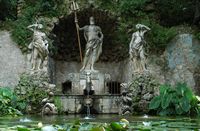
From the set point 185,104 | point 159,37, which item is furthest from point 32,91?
point 159,37

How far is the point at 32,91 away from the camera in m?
12.7

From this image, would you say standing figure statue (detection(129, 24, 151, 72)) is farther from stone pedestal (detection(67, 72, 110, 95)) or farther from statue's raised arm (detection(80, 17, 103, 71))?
statue's raised arm (detection(80, 17, 103, 71))

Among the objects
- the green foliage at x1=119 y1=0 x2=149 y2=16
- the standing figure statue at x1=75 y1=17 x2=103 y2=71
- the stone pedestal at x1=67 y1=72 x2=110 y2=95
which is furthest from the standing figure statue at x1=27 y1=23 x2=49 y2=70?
the green foliage at x1=119 y1=0 x2=149 y2=16

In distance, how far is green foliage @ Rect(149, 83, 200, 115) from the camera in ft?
36.7

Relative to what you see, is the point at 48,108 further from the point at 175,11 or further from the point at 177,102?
the point at 175,11

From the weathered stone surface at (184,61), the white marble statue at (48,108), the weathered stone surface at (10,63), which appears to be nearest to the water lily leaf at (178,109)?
the white marble statue at (48,108)

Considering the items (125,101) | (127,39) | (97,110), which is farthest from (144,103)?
(127,39)

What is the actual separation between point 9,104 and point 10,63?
4933 millimetres

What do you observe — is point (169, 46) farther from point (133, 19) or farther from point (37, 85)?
point (37, 85)

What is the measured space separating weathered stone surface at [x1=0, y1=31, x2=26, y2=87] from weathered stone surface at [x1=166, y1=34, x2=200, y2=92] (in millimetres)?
5529

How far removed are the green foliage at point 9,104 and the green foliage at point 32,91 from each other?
1.07 ft

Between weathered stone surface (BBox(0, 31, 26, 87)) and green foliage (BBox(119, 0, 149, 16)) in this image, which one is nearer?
weathered stone surface (BBox(0, 31, 26, 87))

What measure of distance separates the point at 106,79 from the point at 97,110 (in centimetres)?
229

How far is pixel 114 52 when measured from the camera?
1803cm
